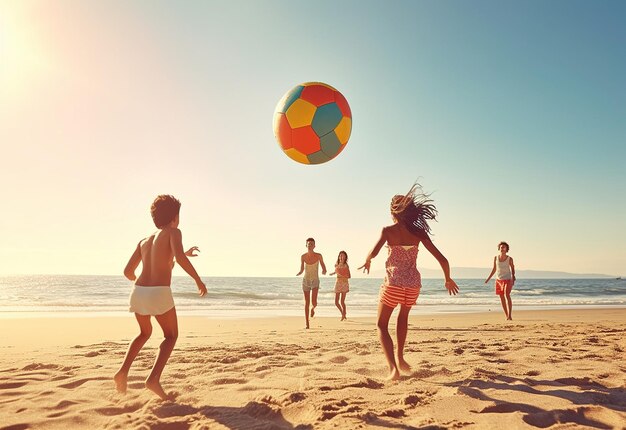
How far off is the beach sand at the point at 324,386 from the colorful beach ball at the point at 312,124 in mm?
2963

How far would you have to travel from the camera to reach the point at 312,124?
6566mm

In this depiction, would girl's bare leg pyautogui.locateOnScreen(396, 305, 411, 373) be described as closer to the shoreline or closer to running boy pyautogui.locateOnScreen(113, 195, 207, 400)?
running boy pyautogui.locateOnScreen(113, 195, 207, 400)

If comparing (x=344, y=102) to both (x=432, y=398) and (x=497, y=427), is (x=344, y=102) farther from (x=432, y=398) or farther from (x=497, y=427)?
(x=497, y=427)

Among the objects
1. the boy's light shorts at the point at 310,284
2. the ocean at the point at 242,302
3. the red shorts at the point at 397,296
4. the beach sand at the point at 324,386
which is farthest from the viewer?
the ocean at the point at 242,302

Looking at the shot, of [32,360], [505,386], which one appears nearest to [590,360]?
[505,386]

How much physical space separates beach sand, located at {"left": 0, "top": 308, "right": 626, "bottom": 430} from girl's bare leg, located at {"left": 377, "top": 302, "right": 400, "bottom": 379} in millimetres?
121

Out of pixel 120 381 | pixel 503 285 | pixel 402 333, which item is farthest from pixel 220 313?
pixel 120 381

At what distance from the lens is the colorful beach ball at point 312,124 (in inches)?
259

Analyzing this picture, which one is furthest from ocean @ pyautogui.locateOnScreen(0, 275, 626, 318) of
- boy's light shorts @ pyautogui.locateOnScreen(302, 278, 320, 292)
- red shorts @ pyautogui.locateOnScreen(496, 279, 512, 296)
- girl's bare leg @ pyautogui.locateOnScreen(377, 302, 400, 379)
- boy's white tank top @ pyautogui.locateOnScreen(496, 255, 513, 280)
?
girl's bare leg @ pyautogui.locateOnScreen(377, 302, 400, 379)

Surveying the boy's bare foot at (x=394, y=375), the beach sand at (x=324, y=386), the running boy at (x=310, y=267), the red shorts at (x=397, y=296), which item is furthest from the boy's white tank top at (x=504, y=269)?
the boy's bare foot at (x=394, y=375)

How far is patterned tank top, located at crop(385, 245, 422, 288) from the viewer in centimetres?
447

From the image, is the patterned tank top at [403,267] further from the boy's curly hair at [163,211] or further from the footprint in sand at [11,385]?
the footprint in sand at [11,385]

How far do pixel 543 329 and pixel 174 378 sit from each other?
7.46 m

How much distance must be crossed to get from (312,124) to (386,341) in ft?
11.5
